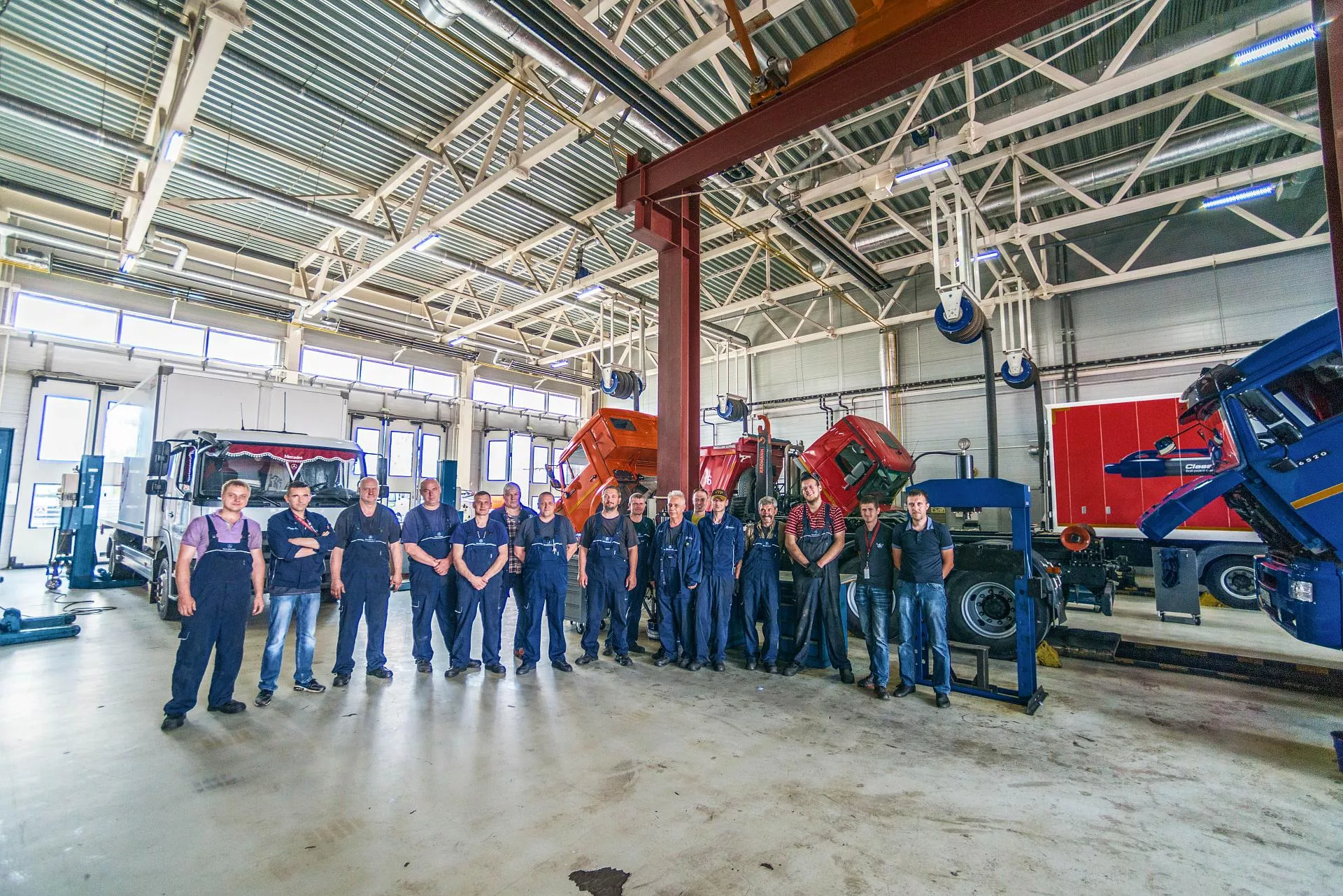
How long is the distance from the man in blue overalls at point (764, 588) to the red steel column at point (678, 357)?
1.22 meters

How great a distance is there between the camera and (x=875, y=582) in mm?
5105

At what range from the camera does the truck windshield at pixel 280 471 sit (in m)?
7.11

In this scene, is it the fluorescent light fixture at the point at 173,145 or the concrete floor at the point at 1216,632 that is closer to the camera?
the concrete floor at the point at 1216,632

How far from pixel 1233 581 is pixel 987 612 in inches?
219

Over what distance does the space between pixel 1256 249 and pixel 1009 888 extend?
1287cm

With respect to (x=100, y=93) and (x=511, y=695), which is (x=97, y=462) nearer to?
(x=100, y=93)

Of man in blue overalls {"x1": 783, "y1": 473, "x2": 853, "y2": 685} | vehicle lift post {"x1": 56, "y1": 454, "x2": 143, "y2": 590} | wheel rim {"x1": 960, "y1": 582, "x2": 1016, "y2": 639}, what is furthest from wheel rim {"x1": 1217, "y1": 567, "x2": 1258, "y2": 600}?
vehicle lift post {"x1": 56, "y1": 454, "x2": 143, "y2": 590}

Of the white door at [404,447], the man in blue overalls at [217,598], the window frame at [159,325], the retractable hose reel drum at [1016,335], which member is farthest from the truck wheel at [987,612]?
the window frame at [159,325]

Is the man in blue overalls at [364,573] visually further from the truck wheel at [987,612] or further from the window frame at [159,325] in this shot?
the window frame at [159,325]

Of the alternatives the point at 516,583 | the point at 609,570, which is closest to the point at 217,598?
the point at 516,583

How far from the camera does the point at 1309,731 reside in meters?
4.19

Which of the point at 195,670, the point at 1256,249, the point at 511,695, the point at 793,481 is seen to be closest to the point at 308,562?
the point at 195,670

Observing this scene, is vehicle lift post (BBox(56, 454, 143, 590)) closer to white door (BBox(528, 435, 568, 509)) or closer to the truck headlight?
white door (BBox(528, 435, 568, 509))

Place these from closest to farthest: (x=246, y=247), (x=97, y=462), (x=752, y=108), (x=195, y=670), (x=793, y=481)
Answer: (x=195, y=670) < (x=752, y=108) < (x=97, y=462) < (x=793, y=481) < (x=246, y=247)
